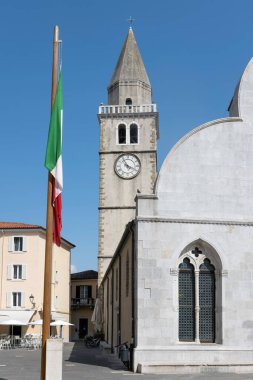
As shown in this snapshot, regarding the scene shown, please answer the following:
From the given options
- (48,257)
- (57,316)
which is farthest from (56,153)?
(57,316)

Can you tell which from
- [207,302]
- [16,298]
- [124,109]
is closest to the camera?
[207,302]

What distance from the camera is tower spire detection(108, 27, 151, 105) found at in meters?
53.2

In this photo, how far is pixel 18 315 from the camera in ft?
153

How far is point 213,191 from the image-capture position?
74.4ft

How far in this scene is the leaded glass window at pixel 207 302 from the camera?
72.3 ft

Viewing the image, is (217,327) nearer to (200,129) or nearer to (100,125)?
(200,129)

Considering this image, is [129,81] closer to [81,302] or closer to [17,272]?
[17,272]

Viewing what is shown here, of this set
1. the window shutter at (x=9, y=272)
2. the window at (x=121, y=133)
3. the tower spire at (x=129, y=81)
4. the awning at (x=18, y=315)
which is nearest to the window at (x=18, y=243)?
the window shutter at (x=9, y=272)

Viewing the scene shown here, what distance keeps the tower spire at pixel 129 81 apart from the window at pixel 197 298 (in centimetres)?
3254

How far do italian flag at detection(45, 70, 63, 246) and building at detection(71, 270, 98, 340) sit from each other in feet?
188

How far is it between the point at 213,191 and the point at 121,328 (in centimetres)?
1002

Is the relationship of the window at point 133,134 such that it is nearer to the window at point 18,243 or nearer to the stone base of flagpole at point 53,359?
the window at point 18,243

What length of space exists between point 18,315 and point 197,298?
2753cm

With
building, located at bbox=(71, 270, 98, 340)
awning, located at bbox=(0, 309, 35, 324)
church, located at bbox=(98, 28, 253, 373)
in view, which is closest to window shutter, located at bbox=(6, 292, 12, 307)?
awning, located at bbox=(0, 309, 35, 324)
